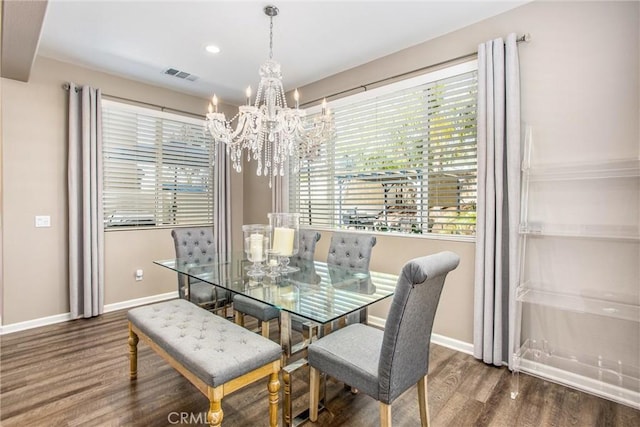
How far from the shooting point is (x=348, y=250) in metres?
3.01

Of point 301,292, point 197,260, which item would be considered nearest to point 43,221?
point 197,260

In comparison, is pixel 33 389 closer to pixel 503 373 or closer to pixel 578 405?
pixel 503 373

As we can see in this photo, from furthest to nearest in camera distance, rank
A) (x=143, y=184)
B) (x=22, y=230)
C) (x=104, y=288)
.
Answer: (x=143, y=184)
(x=104, y=288)
(x=22, y=230)

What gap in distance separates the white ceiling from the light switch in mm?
1633

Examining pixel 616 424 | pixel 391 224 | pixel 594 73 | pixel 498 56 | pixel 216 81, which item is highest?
pixel 216 81

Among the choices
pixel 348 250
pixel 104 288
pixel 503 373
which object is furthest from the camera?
pixel 104 288

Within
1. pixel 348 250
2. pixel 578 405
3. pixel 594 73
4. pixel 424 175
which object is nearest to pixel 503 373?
pixel 578 405

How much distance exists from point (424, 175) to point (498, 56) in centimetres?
110

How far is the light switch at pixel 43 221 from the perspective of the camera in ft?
11.2

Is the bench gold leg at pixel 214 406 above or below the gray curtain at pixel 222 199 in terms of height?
below

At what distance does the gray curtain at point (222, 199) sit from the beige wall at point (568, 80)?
3049mm

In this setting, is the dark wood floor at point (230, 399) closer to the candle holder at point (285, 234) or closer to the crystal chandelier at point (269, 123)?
the candle holder at point (285, 234)

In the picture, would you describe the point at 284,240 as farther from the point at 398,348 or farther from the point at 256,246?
the point at 398,348

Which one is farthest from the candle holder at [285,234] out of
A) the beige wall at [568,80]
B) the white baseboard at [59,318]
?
the white baseboard at [59,318]
